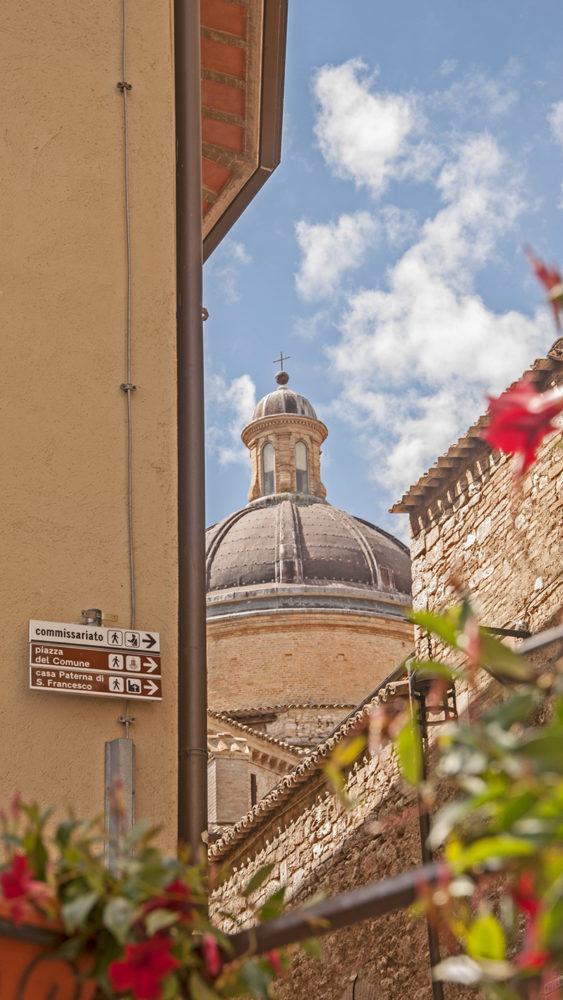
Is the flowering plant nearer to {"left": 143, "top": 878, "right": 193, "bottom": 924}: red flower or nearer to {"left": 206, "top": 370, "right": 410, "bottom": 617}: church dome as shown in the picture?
{"left": 143, "top": 878, "right": 193, "bottom": 924}: red flower

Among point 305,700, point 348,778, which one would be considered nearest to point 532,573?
point 348,778

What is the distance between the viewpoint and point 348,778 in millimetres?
12375

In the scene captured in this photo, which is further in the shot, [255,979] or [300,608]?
[300,608]

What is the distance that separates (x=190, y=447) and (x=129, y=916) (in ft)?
14.5

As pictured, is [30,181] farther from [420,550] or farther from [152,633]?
[420,550]

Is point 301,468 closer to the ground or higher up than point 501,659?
higher up

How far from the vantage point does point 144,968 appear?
1559 mm

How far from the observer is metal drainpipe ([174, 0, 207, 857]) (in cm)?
521

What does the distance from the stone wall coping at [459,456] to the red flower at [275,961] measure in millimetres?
8227

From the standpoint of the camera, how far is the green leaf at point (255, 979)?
1.60 m

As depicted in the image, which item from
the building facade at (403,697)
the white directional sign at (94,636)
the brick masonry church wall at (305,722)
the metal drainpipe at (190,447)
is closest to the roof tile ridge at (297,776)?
the building facade at (403,697)

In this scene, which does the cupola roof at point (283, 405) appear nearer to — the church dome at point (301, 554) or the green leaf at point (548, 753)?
the church dome at point (301, 554)

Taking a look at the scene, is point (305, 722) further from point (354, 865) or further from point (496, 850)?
point (496, 850)

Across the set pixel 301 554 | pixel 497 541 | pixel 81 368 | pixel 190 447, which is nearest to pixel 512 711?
pixel 81 368
